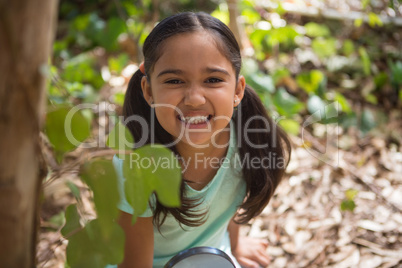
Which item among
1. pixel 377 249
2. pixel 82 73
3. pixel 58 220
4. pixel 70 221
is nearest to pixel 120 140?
pixel 70 221

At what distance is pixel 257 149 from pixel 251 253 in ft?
1.31

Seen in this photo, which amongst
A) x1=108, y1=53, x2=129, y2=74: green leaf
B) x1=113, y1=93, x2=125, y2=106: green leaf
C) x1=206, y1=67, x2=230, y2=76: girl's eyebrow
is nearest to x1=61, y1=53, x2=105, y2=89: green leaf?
x1=108, y1=53, x2=129, y2=74: green leaf

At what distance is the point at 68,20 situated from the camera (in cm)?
293

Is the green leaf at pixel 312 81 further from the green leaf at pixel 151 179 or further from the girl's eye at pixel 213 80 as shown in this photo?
the green leaf at pixel 151 179

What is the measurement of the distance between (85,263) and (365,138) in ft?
5.67

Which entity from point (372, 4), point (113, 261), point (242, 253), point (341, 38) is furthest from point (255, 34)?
point (113, 261)

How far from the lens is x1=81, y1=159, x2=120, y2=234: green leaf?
54 cm

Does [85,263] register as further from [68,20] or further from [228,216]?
[68,20]

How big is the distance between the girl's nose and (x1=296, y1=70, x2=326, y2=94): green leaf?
1289 millimetres

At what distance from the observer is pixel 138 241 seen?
1.11 metres

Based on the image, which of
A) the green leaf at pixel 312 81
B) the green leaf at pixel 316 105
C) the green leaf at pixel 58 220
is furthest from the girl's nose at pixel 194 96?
the green leaf at pixel 312 81

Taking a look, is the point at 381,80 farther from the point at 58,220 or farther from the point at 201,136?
the point at 58,220

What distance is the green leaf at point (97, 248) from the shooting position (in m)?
0.59

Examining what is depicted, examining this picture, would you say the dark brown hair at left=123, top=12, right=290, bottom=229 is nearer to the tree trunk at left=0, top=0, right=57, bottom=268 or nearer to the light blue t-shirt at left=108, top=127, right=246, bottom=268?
the light blue t-shirt at left=108, top=127, right=246, bottom=268
